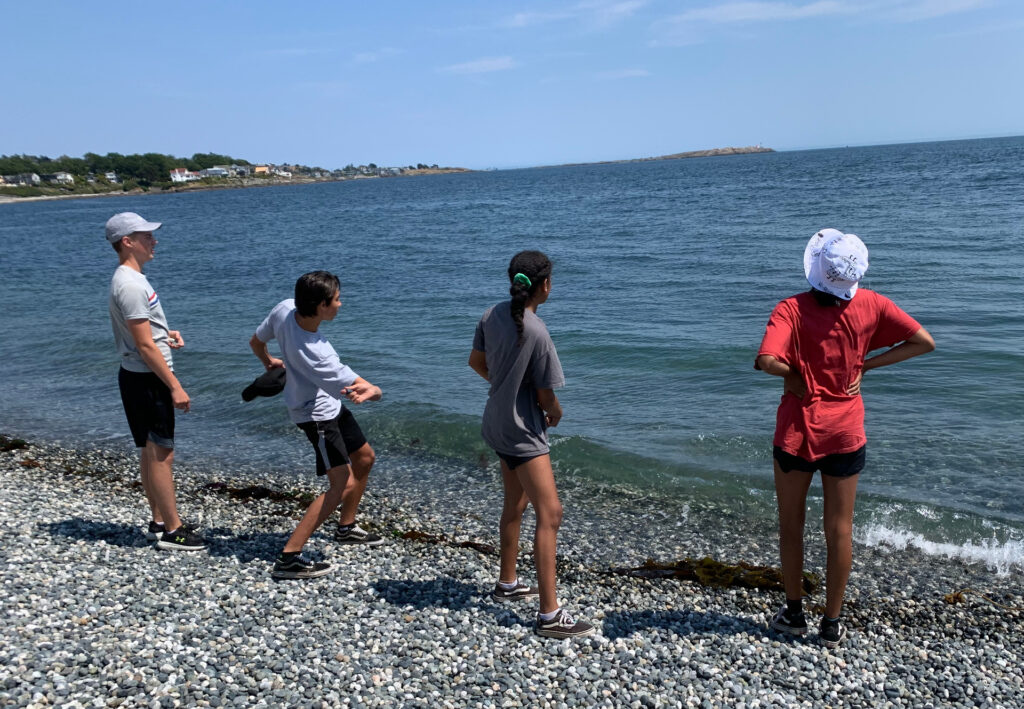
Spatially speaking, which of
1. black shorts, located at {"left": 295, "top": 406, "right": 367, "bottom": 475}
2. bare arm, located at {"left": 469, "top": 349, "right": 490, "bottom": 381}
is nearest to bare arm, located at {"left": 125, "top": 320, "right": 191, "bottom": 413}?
black shorts, located at {"left": 295, "top": 406, "right": 367, "bottom": 475}

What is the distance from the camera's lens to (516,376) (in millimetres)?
4438

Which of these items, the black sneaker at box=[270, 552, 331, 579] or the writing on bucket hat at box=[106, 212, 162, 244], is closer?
the writing on bucket hat at box=[106, 212, 162, 244]

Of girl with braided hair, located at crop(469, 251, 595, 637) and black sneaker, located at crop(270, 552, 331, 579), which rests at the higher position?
girl with braided hair, located at crop(469, 251, 595, 637)

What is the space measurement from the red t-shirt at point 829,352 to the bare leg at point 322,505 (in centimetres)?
295

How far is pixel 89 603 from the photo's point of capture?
16.2ft

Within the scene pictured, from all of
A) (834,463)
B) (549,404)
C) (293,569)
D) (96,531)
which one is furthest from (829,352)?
(96,531)

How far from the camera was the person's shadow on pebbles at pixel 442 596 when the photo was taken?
17.1ft

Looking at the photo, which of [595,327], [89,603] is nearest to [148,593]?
[89,603]

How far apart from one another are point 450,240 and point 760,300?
23.5 m

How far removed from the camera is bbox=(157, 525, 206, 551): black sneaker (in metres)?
6.07

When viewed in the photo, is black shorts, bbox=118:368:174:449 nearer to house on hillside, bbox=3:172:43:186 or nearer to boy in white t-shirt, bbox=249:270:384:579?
boy in white t-shirt, bbox=249:270:384:579

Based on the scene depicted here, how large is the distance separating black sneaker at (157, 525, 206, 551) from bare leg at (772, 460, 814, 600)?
13.9 ft

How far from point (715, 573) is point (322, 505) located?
10.1ft

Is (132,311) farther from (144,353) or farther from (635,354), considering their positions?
(635,354)
